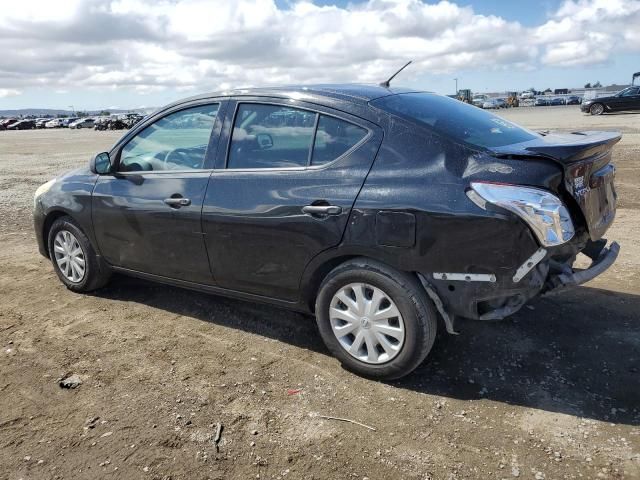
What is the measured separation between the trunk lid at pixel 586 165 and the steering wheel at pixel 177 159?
90.1 inches

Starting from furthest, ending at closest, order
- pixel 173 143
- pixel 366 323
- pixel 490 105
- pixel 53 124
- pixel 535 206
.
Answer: pixel 53 124 < pixel 490 105 < pixel 173 143 < pixel 366 323 < pixel 535 206

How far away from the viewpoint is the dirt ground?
2713mm

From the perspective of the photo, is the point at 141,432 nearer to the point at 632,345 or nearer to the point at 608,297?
the point at 632,345

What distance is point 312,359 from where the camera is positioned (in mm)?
3754

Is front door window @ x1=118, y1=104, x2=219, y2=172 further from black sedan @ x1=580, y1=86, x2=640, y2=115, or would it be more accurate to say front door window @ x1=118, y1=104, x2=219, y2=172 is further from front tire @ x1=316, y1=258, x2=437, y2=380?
black sedan @ x1=580, y1=86, x2=640, y2=115

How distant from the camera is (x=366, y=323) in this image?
336 centimetres

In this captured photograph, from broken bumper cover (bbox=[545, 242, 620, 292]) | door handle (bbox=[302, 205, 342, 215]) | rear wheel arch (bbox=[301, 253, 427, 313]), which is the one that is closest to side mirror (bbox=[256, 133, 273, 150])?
door handle (bbox=[302, 205, 342, 215])

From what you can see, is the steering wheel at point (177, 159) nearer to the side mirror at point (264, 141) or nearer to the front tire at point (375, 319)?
the side mirror at point (264, 141)

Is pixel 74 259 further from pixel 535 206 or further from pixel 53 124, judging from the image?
pixel 53 124

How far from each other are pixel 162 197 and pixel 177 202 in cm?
19

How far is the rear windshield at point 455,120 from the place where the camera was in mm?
3256

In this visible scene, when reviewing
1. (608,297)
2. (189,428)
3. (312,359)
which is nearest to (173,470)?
(189,428)

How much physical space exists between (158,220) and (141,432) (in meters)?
1.71

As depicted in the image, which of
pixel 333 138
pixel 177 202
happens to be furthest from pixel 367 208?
pixel 177 202
